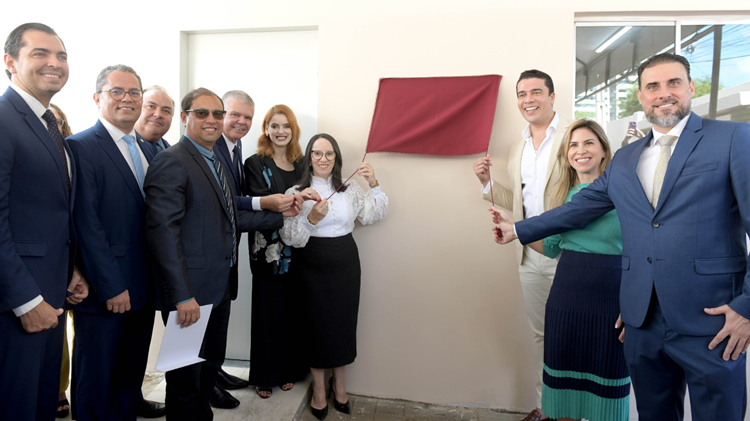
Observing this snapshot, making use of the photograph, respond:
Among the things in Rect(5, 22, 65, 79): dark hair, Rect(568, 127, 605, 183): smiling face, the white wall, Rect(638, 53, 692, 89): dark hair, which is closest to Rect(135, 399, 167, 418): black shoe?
the white wall

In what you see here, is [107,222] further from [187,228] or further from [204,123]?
[204,123]

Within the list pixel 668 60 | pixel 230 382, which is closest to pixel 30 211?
pixel 230 382

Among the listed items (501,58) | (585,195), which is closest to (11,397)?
(585,195)

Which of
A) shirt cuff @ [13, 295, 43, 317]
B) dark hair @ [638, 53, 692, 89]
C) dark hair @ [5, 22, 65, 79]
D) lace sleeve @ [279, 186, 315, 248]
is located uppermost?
dark hair @ [5, 22, 65, 79]

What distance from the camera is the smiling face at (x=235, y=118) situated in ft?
8.27

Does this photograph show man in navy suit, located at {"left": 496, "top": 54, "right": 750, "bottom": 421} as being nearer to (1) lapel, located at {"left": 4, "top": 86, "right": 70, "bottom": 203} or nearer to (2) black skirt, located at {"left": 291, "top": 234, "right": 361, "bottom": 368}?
(2) black skirt, located at {"left": 291, "top": 234, "right": 361, "bottom": 368}

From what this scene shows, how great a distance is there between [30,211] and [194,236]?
0.55 meters

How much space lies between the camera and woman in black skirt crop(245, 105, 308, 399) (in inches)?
101

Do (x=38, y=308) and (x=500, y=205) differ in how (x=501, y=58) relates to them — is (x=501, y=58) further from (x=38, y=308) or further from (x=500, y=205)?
(x=38, y=308)

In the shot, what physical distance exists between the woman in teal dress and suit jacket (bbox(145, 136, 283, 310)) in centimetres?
148

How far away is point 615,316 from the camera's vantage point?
1.79 meters

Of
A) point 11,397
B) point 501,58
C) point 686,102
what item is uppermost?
point 501,58

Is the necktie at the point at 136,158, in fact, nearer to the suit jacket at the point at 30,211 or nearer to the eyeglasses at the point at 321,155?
the suit jacket at the point at 30,211

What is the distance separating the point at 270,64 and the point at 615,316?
8.35 ft
